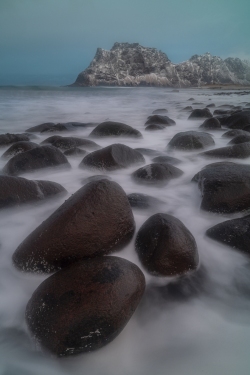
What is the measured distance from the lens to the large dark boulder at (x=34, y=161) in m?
2.87

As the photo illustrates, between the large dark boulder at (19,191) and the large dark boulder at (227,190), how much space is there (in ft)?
4.24

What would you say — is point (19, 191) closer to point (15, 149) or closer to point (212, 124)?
point (15, 149)

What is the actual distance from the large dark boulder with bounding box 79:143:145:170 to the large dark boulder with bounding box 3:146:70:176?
305 mm

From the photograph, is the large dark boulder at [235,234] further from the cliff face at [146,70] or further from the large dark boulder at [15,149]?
the cliff face at [146,70]

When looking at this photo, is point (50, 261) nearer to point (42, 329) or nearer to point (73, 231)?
point (73, 231)

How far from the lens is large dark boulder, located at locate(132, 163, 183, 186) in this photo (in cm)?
262

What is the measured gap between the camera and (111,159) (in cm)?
289

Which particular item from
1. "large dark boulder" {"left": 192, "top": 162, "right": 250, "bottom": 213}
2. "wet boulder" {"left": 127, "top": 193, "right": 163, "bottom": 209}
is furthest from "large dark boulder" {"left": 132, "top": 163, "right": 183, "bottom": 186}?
"large dark boulder" {"left": 192, "top": 162, "right": 250, "bottom": 213}

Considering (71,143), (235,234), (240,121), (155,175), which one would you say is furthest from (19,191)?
(240,121)

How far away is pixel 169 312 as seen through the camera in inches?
49.8

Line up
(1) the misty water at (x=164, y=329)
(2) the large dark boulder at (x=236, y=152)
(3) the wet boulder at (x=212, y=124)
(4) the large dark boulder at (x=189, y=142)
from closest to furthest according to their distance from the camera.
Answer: (1) the misty water at (x=164, y=329) < (2) the large dark boulder at (x=236, y=152) < (4) the large dark boulder at (x=189, y=142) < (3) the wet boulder at (x=212, y=124)

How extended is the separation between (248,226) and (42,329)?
1239 millimetres

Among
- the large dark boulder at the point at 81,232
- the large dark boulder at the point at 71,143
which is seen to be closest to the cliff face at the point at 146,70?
the large dark boulder at the point at 71,143

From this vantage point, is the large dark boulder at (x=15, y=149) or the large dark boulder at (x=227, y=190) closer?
the large dark boulder at (x=227, y=190)
